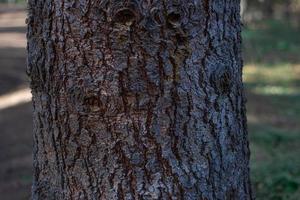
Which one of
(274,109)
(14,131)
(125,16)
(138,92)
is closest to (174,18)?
(125,16)

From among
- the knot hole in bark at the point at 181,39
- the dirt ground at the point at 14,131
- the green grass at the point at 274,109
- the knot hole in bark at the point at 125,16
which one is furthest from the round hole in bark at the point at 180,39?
the dirt ground at the point at 14,131

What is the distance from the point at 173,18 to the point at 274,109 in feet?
32.7

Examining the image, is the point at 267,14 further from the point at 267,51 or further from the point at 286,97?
the point at 286,97

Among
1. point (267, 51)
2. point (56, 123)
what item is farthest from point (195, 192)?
point (267, 51)

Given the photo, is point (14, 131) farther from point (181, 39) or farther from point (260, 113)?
point (181, 39)

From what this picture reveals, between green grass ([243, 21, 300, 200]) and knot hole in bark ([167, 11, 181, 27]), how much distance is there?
148 inches

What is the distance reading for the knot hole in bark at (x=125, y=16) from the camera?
258 centimetres

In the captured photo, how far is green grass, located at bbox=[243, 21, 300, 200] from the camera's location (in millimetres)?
6535

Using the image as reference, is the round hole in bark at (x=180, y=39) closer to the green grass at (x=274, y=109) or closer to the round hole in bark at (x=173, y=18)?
the round hole in bark at (x=173, y=18)

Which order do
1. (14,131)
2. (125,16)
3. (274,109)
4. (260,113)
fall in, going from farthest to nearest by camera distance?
1. (274,109)
2. (260,113)
3. (14,131)
4. (125,16)

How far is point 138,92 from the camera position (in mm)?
2648

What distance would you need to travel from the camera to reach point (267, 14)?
33.1 m

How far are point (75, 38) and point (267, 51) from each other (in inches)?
787

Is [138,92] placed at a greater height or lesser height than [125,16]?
lesser
